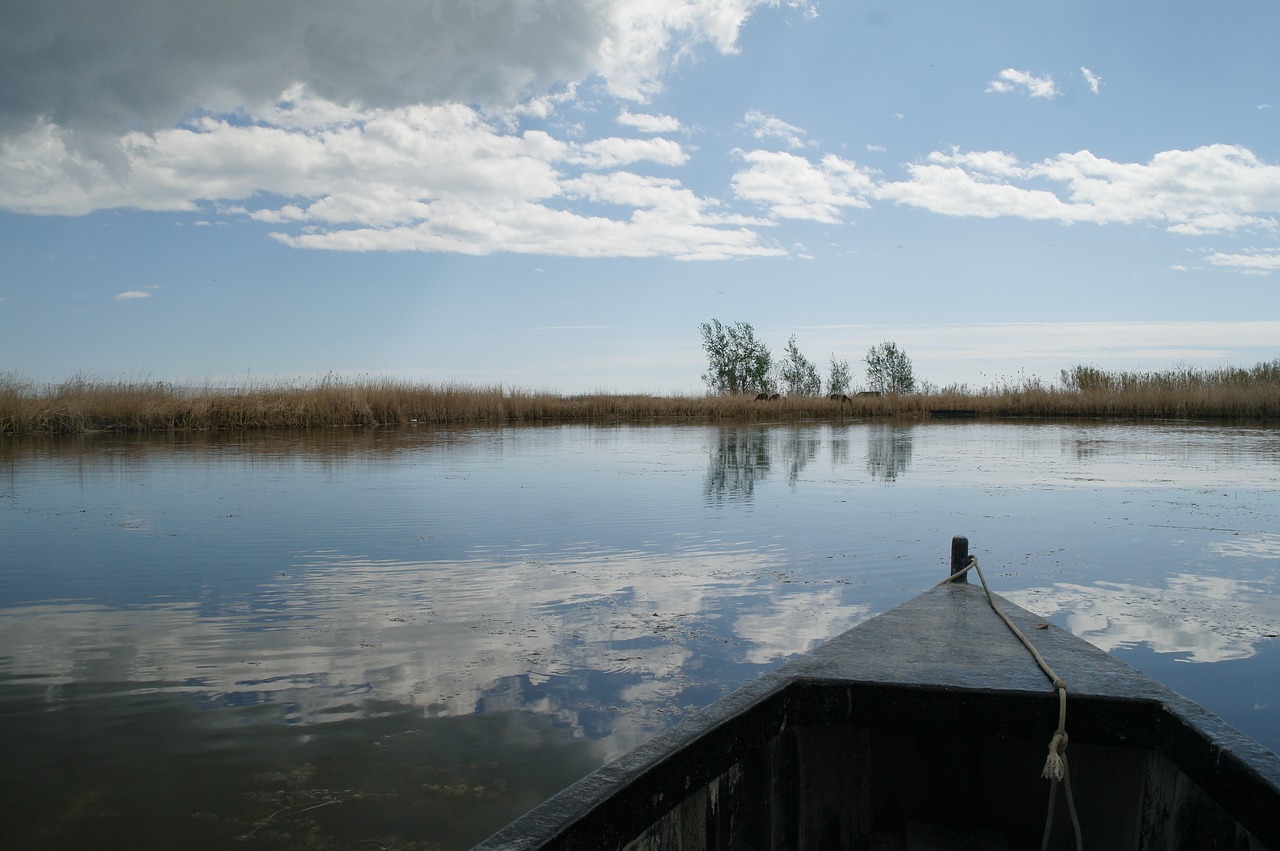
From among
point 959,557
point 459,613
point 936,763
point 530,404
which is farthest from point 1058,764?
point 530,404

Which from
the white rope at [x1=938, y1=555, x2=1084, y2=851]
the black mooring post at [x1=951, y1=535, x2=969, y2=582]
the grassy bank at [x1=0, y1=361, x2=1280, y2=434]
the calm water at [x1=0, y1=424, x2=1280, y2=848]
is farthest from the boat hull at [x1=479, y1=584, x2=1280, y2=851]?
the grassy bank at [x1=0, y1=361, x2=1280, y2=434]

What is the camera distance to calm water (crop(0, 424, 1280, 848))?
2.30 meters

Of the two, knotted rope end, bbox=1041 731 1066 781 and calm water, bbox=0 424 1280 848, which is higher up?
knotted rope end, bbox=1041 731 1066 781

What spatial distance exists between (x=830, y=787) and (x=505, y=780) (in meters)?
0.88

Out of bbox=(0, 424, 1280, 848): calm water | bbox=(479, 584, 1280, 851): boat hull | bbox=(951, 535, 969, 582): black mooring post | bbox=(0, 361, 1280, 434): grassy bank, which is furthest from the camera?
bbox=(0, 361, 1280, 434): grassy bank

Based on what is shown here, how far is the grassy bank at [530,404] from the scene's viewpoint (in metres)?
18.4

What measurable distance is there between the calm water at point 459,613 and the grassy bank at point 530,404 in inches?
412

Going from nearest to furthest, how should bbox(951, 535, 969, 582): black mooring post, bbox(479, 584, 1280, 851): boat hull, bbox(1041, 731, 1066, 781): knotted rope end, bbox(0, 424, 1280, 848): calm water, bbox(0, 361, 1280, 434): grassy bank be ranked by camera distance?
bbox(479, 584, 1280, 851): boat hull, bbox(1041, 731, 1066, 781): knotted rope end, bbox(0, 424, 1280, 848): calm water, bbox(951, 535, 969, 582): black mooring post, bbox(0, 361, 1280, 434): grassy bank

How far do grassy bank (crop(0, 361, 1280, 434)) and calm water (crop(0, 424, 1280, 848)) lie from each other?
34.3ft

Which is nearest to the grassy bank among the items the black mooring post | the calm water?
the calm water

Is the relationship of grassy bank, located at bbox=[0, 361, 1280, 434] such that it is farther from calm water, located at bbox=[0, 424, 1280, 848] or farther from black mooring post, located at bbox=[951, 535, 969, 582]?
black mooring post, located at bbox=[951, 535, 969, 582]

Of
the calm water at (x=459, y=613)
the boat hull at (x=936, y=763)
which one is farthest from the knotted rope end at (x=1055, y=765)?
the calm water at (x=459, y=613)

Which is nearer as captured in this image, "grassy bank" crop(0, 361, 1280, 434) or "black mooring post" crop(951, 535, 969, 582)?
"black mooring post" crop(951, 535, 969, 582)

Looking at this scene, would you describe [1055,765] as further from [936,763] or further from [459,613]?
[459,613]
